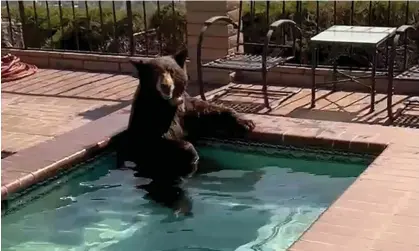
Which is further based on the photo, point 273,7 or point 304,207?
point 273,7

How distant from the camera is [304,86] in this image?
6875 millimetres

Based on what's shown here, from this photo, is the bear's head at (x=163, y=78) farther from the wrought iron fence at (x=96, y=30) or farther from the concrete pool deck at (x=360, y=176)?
the wrought iron fence at (x=96, y=30)

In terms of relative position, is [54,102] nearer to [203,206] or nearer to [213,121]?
[213,121]

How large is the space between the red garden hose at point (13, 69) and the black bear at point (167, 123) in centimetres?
281

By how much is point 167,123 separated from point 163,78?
15.4 inches

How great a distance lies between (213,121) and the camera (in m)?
5.44

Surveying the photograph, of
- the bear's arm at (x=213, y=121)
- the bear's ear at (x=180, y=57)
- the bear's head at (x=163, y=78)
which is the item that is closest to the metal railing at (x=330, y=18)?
the bear's arm at (x=213, y=121)

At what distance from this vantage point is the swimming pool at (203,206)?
405cm

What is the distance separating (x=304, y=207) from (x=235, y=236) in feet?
1.90

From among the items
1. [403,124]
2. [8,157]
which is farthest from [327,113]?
[8,157]

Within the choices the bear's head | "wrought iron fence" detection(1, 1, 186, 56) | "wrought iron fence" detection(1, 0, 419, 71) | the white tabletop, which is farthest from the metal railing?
the bear's head

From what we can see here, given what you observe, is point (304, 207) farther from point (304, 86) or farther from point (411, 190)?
point (304, 86)

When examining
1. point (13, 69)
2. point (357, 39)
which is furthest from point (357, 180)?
point (13, 69)

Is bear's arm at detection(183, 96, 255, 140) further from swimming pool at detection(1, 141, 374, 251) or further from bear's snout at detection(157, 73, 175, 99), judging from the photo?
bear's snout at detection(157, 73, 175, 99)
